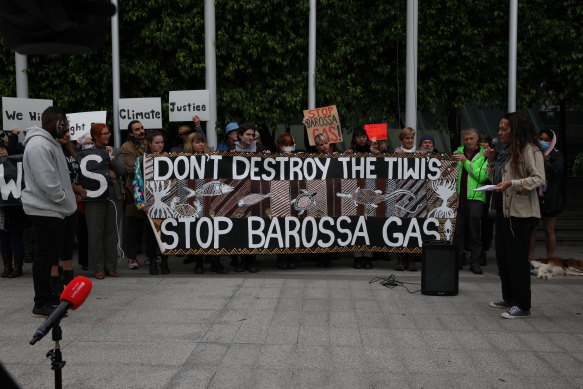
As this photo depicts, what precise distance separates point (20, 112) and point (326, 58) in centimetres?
552

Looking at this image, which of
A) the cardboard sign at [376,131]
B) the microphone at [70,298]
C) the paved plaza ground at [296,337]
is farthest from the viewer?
the cardboard sign at [376,131]

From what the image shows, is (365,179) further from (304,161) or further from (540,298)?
(540,298)

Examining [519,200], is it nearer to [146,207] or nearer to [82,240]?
[146,207]

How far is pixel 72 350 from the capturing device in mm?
5637

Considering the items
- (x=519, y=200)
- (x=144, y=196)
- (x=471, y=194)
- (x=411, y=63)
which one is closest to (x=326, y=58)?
(x=411, y=63)

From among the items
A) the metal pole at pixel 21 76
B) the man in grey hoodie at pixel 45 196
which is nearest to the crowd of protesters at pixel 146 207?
the man in grey hoodie at pixel 45 196

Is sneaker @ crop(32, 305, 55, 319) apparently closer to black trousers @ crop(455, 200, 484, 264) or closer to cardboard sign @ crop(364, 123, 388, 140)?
black trousers @ crop(455, 200, 484, 264)

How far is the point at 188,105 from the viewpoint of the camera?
1141 cm

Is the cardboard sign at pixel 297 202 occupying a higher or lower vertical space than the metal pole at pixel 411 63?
lower

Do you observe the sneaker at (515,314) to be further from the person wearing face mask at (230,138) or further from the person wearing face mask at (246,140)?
the person wearing face mask at (230,138)

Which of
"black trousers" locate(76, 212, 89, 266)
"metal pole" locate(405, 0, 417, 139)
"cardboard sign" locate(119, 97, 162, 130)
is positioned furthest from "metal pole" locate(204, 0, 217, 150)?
"metal pole" locate(405, 0, 417, 139)

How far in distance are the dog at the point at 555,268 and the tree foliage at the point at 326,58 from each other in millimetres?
4648

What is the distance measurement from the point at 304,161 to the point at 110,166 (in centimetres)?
267

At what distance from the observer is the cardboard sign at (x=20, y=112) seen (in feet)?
36.1
